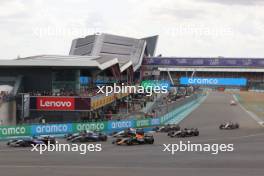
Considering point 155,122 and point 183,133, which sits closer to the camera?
point 183,133

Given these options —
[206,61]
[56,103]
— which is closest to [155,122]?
[56,103]

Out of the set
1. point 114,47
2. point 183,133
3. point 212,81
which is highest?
point 114,47

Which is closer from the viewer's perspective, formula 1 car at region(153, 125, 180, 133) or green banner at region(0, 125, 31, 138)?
green banner at region(0, 125, 31, 138)

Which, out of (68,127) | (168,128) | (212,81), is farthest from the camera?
(212,81)

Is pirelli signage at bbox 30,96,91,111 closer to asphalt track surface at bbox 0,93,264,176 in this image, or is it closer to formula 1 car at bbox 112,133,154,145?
asphalt track surface at bbox 0,93,264,176

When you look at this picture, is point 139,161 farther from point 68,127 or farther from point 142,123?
point 142,123

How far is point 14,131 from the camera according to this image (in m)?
46.2

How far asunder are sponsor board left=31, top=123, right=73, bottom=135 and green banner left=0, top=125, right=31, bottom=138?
0.53 metres

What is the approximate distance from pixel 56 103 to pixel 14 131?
12.4 metres

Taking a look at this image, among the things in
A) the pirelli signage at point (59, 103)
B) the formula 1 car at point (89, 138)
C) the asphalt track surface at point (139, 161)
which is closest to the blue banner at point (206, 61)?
the pirelli signage at point (59, 103)

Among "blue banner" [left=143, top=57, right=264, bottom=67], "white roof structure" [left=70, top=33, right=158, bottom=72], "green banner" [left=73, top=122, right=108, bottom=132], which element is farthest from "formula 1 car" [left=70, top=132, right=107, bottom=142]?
"blue banner" [left=143, top=57, right=264, bottom=67]

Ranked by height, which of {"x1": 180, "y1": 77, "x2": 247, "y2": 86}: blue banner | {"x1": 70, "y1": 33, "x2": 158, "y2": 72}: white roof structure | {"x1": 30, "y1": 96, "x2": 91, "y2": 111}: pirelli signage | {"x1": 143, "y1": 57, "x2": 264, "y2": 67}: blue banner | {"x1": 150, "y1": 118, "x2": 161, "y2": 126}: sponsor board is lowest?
{"x1": 150, "y1": 118, "x2": 161, "y2": 126}: sponsor board

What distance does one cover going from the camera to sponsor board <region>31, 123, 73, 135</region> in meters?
47.9

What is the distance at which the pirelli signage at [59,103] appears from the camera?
57906mm
